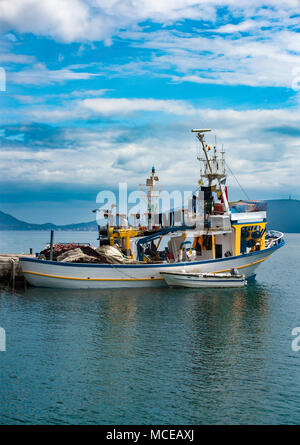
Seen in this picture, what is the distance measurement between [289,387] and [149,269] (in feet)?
72.7

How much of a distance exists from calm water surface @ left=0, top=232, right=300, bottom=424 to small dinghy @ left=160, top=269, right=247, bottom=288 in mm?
4356

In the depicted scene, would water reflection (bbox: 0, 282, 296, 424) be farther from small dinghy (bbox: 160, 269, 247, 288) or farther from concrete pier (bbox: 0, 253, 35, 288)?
concrete pier (bbox: 0, 253, 35, 288)

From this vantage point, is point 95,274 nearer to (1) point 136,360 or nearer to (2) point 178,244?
(2) point 178,244

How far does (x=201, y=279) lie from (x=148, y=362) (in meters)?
19.1

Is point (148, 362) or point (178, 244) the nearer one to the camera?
point (148, 362)

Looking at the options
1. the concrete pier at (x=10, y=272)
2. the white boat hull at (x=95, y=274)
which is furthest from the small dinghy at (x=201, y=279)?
the concrete pier at (x=10, y=272)

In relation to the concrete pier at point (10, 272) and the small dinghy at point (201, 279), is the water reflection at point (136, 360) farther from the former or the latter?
the concrete pier at point (10, 272)

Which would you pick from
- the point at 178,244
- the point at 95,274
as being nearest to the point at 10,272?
the point at 95,274

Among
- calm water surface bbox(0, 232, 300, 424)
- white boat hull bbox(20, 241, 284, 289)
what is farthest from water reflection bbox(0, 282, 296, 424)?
white boat hull bbox(20, 241, 284, 289)

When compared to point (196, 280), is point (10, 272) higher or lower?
higher

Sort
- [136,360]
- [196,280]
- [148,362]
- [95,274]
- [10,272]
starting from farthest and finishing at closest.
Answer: [10,272]
[196,280]
[95,274]
[136,360]
[148,362]

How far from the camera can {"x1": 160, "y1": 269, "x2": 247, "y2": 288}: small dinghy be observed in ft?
126

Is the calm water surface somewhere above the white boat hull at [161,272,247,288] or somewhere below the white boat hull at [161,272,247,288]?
below

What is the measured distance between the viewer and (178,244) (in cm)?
4406
